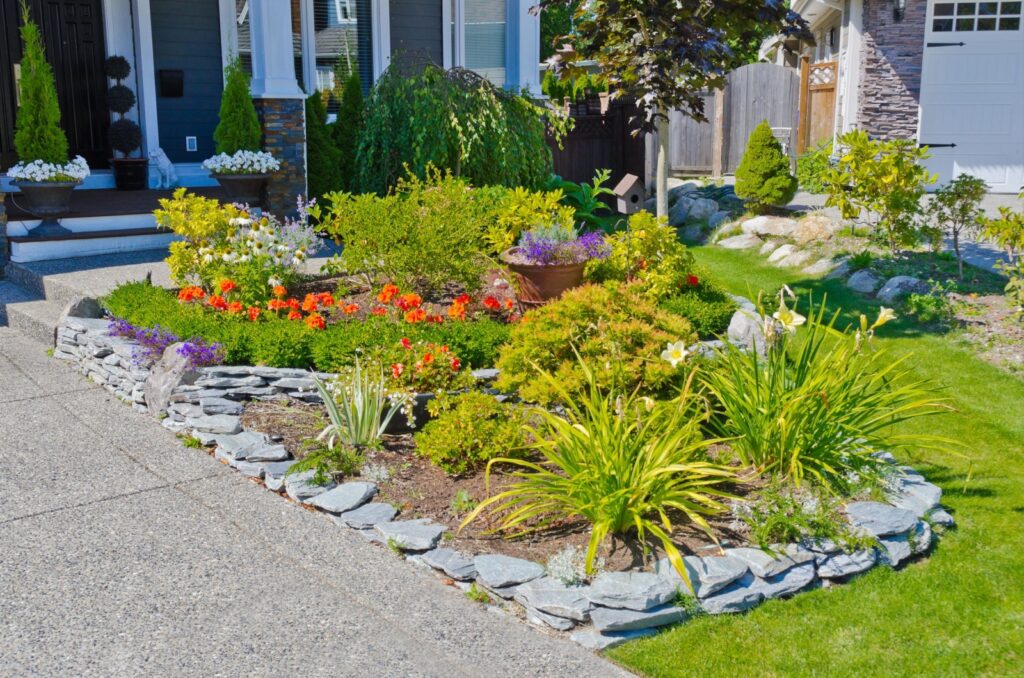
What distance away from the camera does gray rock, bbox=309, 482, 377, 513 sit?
4.73 metres

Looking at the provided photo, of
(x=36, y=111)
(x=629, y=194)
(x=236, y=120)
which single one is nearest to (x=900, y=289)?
(x=629, y=194)

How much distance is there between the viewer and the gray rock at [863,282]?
862 centimetres

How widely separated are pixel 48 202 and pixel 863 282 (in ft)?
23.9

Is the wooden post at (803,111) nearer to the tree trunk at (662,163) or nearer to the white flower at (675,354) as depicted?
the tree trunk at (662,163)

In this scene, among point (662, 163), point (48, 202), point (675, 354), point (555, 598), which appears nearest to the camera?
point (555, 598)

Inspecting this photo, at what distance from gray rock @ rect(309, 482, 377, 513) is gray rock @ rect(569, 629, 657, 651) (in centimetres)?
137

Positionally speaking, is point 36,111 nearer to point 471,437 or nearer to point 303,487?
point 303,487

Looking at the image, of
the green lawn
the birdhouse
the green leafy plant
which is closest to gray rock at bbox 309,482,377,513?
the green leafy plant

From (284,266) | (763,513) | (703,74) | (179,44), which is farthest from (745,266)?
(179,44)

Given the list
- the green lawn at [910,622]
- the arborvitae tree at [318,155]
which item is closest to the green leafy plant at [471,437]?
the green lawn at [910,622]

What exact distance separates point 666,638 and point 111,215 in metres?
7.80

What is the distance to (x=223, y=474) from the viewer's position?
5.25m

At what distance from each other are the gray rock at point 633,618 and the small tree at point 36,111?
7575 mm

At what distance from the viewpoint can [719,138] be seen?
16.2 meters
